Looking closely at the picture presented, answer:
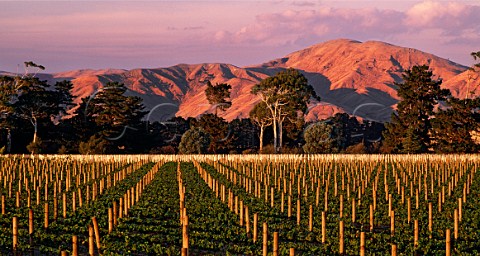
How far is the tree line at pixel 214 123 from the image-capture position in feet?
284

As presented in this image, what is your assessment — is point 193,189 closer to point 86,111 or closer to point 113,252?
point 113,252

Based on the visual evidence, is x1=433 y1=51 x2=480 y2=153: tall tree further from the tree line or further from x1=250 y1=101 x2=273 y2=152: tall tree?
x1=250 y1=101 x2=273 y2=152: tall tree

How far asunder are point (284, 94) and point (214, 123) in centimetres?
1153

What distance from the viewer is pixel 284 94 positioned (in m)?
112

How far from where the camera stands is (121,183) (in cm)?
4488

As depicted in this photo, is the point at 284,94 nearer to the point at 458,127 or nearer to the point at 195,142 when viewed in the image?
the point at 195,142

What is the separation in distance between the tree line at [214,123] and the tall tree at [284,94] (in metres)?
0.15

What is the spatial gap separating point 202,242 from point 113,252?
277cm

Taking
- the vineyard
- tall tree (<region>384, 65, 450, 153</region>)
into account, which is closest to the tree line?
tall tree (<region>384, 65, 450, 153</region>)

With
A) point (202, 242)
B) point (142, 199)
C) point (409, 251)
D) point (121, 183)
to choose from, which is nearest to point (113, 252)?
point (202, 242)

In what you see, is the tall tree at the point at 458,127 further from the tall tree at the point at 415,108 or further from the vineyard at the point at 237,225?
the vineyard at the point at 237,225

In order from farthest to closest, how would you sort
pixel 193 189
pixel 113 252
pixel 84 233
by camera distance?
pixel 193 189, pixel 84 233, pixel 113 252

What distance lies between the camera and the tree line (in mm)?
86562

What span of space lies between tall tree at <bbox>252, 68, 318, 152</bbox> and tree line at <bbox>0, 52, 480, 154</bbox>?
0.15m
